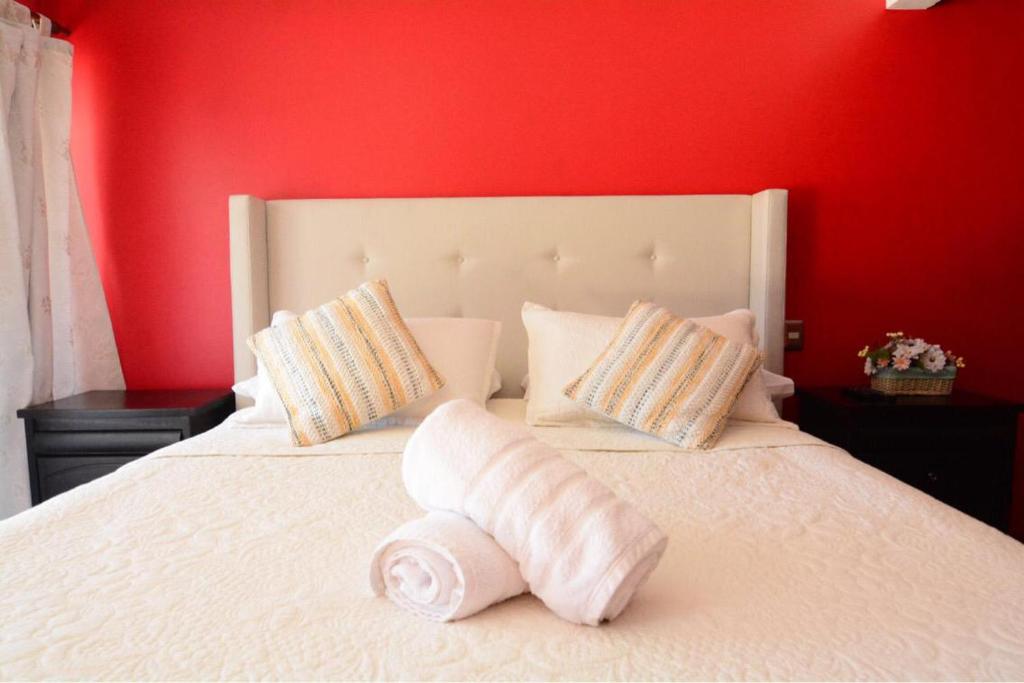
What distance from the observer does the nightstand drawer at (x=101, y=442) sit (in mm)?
2082

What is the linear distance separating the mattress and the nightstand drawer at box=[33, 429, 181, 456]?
783 millimetres

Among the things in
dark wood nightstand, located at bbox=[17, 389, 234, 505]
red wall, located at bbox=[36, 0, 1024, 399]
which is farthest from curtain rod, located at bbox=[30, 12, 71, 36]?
dark wood nightstand, located at bbox=[17, 389, 234, 505]

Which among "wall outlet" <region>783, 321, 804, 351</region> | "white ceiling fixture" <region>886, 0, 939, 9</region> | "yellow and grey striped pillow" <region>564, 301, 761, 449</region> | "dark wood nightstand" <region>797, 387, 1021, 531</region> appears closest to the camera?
"yellow and grey striped pillow" <region>564, 301, 761, 449</region>

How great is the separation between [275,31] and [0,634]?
2262 mm

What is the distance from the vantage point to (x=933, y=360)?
2.12 metres

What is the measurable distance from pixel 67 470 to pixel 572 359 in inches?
66.2

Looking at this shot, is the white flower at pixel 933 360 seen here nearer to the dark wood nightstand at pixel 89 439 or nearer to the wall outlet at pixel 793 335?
the wall outlet at pixel 793 335

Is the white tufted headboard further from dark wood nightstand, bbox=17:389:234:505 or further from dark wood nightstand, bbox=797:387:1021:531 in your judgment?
dark wood nightstand, bbox=797:387:1021:531

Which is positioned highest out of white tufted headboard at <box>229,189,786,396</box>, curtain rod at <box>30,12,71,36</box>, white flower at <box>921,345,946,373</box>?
curtain rod at <box>30,12,71,36</box>

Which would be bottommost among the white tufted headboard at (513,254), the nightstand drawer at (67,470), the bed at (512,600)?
the nightstand drawer at (67,470)

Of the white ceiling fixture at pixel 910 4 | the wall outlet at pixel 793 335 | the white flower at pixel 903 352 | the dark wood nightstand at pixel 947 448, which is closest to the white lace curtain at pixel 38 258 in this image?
the wall outlet at pixel 793 335

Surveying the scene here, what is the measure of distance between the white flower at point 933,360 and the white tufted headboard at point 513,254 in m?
0.45

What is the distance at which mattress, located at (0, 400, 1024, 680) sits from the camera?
26.7 inches

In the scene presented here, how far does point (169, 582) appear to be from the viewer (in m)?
0.87
